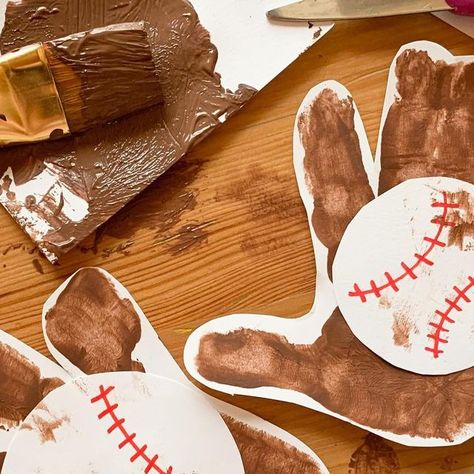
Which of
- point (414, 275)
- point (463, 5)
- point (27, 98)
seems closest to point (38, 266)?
point (27, 98)

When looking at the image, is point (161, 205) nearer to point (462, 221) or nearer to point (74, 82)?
point (74, 82)

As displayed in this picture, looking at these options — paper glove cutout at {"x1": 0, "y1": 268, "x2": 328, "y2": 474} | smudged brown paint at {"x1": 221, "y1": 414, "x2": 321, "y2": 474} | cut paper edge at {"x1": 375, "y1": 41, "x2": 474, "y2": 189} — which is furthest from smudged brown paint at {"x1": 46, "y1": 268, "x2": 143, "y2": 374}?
cut paper edge at {"x1": 375, "y1": 41, "x2": 474, "y2": 189}

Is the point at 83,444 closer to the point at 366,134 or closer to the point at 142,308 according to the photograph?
the point at 142,308

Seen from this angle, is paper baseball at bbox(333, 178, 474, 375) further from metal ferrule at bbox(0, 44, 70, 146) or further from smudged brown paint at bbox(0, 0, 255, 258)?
metal ferrule at bbox(0, 44, 70, 146)

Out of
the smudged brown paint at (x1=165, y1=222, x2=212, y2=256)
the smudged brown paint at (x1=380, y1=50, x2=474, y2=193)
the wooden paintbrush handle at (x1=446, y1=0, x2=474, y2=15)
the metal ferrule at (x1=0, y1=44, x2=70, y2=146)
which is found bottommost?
the smudged brown paint at (x1=165, y1=222, x2=212, y2=256)

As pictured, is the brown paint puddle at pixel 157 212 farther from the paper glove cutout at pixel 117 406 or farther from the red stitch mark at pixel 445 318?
the red stitch mark at pixel 445 318

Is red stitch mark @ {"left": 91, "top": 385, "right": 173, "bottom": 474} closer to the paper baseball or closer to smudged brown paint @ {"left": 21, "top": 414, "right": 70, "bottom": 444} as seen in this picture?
smudged brown paint @ {"left": 21, "top": 414, "right": 70, "bottom": 444}

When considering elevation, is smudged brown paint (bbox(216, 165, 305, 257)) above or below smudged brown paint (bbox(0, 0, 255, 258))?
below
